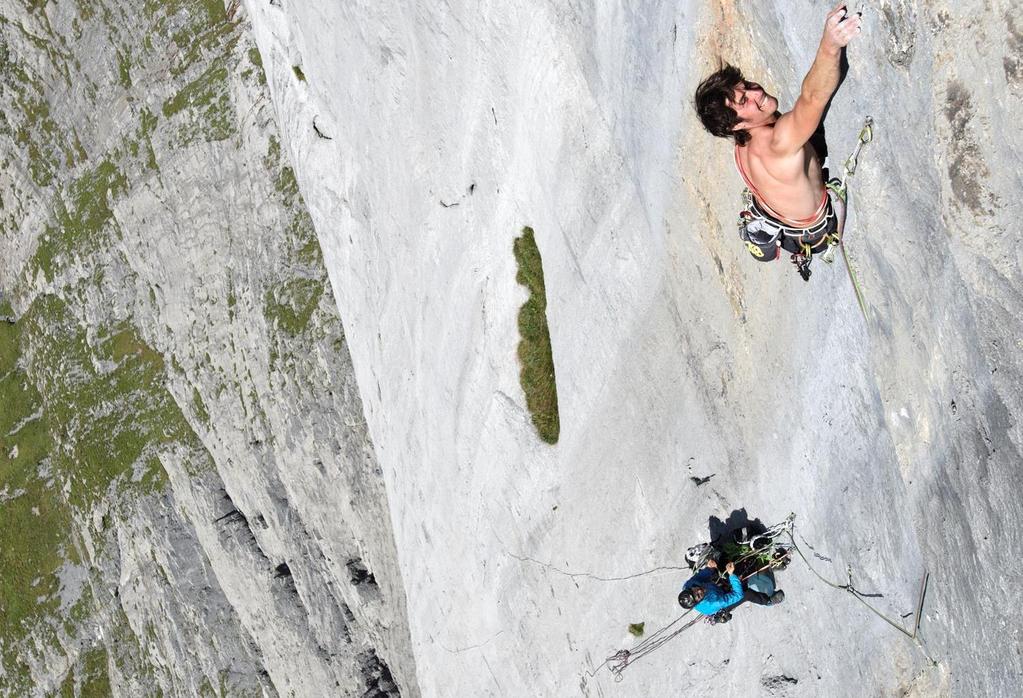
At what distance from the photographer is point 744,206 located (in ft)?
29.7

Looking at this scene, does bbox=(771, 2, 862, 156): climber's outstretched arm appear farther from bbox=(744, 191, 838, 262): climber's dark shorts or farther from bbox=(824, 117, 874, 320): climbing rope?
bbox=(744, 191, 838, 262): climber's dark shorts

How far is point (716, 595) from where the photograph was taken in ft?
35.4

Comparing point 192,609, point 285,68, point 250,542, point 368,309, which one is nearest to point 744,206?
point 368,309

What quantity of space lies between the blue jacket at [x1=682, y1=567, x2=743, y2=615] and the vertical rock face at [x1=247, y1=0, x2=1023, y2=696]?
0.48 meters

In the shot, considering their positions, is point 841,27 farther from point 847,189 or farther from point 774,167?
point 847,189

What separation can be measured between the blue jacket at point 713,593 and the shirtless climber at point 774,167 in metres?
4.18

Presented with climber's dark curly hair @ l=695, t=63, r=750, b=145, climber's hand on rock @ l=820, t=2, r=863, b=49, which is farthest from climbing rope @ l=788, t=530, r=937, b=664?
climber's hand on rock @ l=820, t=2, r=863, b=49

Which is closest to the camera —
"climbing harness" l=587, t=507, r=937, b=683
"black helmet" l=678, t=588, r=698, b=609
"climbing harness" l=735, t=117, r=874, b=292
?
"climbing harness" l=735, t=117, r=874, b=292

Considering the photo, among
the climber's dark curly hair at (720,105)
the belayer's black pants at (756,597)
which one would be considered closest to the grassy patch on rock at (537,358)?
the belayer's black pants at (756,597)

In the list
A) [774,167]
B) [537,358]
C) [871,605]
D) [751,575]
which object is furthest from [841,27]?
[537,358]

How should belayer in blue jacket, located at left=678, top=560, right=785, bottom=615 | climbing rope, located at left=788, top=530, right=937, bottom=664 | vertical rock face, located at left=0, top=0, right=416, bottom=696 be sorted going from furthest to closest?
vertical rock face, located at left=0, top=0, right=416, bottom=696 < belayer in blue jacket, located at left=678, top=560, right=785, bottom=615 < climbing rope, located at left=788, top=530, right=937, bottom=664

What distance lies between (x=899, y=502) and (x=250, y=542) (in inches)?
576

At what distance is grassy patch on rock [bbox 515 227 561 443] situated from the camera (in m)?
12.2

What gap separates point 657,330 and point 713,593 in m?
3.26
